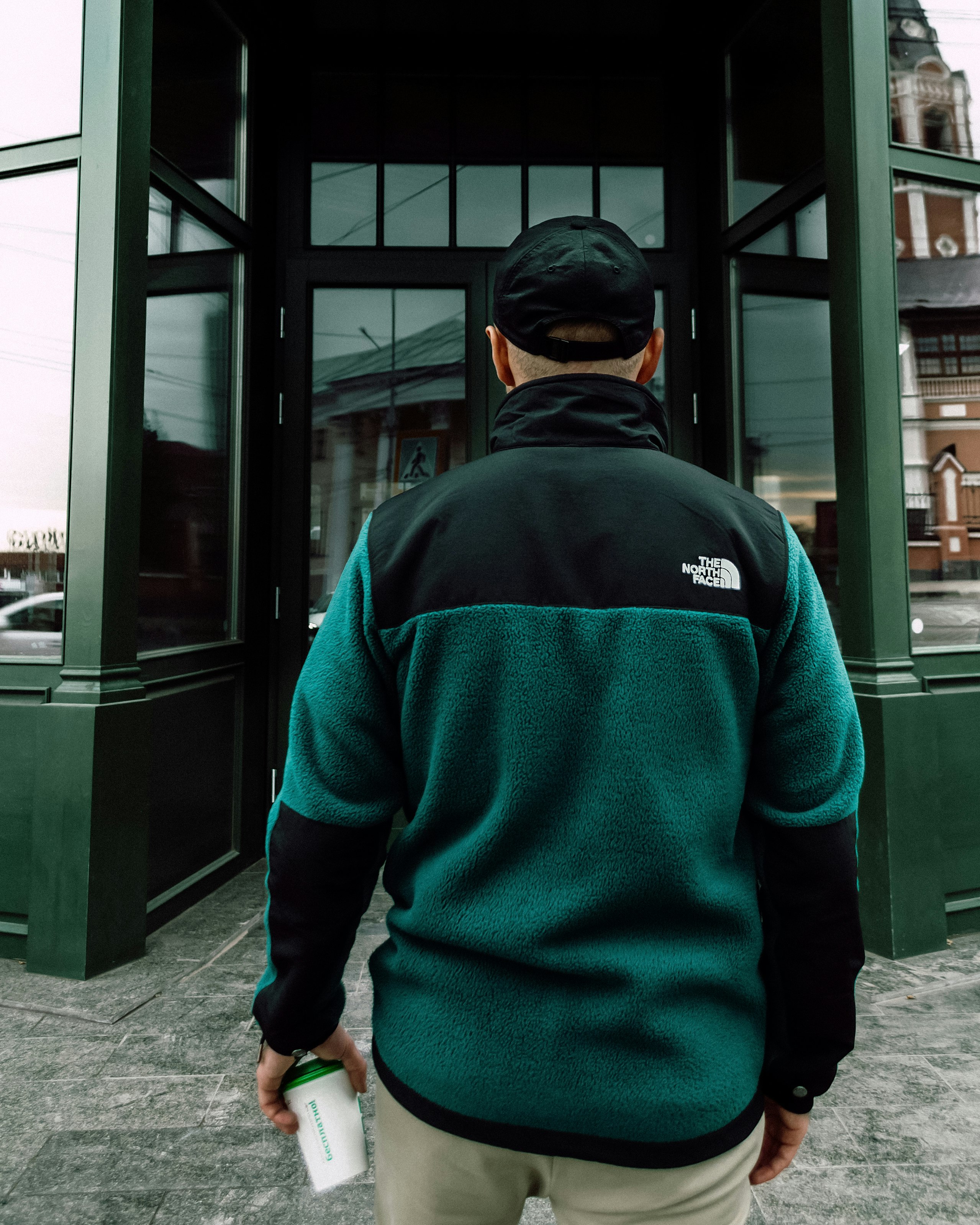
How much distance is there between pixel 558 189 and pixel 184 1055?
15.5 feet

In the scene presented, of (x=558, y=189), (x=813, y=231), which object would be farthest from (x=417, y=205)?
(x=813, y=231)

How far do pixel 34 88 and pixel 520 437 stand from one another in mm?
3914

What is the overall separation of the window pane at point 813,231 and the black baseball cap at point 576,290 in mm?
3409

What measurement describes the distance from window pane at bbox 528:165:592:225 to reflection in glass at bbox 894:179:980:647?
187cm

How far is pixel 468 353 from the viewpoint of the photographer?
16.2 ft

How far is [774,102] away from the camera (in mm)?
4352

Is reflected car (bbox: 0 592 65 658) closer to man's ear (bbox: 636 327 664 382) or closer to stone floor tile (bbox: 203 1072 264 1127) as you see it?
stone floor tile (bbox: 203 1072 264 1127)

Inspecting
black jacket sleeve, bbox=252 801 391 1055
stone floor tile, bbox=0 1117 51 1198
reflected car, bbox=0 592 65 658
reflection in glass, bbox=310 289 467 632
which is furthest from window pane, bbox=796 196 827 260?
stone floor tile, bbox=0 1117 51 1198

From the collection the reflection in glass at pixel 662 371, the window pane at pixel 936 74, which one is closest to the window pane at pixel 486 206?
the reflection in glass at pixel 662 371

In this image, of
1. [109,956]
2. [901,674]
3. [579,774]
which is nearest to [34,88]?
[109,956]

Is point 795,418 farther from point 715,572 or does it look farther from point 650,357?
point 715,572

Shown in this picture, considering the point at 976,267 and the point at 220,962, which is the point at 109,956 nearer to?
the point at 220,962

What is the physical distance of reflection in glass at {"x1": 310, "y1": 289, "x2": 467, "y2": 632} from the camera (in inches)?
195

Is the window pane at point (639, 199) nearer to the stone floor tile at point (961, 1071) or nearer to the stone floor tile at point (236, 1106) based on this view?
the stone floor tile at point (961, 1071)
